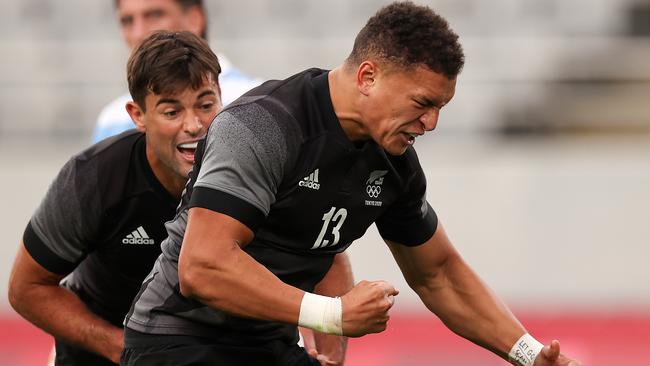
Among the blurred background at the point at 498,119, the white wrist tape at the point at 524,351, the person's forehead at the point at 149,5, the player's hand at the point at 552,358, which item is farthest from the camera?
the blurred background at the point at 498,119

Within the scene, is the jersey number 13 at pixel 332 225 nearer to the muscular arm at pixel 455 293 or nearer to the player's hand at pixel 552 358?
the muscular arm at pixel 455 293

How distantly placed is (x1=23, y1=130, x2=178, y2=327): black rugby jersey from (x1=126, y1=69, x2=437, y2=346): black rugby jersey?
426 millimetres

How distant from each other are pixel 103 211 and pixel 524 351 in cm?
148

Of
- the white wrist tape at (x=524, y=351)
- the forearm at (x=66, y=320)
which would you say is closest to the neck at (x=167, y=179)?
the forearm at (x=66, y=320)

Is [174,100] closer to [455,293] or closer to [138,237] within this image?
[138,237]

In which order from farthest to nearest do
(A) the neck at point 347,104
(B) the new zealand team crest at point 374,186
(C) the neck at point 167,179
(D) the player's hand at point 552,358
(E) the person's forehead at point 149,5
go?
(E) the person's forehead at point 149,5 → (C) the neck at point 167,179 → (D) the player's hand at point 552,358 → (B) the new zealand team crest at point 374,186 → (A) the neck at point 347,104

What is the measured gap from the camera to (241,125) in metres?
4.22

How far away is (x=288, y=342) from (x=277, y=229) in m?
0.49

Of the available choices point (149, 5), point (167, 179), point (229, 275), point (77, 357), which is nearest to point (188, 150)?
point (167, 179)

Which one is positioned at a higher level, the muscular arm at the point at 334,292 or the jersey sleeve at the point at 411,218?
the jersey sleeve at the point at 411,218

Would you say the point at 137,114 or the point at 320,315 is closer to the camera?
the point at 320,315

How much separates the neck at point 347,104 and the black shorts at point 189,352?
0.74 metres

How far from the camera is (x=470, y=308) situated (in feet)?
16.6

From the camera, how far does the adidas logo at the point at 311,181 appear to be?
436 centimetres
